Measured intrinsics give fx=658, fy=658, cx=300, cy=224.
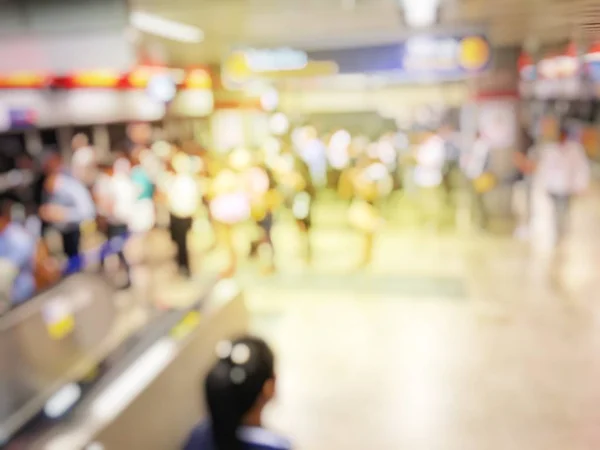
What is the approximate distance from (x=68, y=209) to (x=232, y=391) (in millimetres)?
5999

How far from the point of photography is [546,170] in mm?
8766

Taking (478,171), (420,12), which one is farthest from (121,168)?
(478,171)

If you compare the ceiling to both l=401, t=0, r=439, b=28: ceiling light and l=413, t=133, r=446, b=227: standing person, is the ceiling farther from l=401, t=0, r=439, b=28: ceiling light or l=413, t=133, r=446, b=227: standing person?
l=413, t=133, r=446, b=227: standing person

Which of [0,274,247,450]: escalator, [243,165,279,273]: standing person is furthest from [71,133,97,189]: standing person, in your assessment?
[0,274,247,450]: escalator

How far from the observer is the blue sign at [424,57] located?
6906 millimetres

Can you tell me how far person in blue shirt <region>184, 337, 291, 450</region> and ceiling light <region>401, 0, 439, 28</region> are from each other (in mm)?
4090

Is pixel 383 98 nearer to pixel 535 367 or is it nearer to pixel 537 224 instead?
pixel 537 224

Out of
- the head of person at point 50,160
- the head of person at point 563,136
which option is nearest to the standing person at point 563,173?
the head of person at point 563,136

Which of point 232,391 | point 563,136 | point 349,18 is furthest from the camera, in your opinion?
point 563,136

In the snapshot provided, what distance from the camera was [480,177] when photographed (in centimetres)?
1097

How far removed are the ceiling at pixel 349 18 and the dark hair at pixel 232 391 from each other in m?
3.04

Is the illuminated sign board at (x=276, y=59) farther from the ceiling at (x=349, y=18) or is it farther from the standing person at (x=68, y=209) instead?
the standing person at (x=68, y=209)

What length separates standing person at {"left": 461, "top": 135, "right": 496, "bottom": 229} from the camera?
1089 centimetres

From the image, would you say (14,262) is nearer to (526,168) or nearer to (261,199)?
(261,199)
